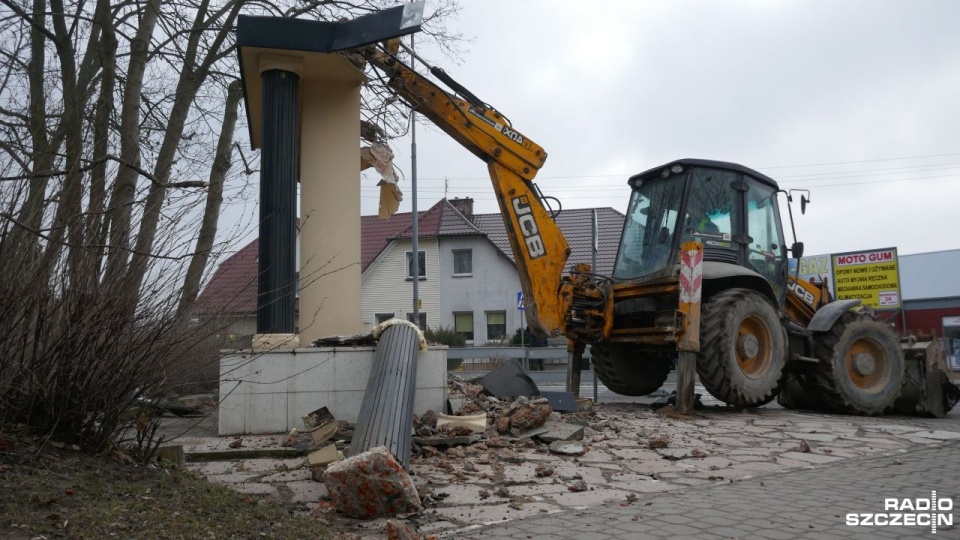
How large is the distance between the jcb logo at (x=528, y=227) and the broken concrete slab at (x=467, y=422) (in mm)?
3234

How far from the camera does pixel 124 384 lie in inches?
161

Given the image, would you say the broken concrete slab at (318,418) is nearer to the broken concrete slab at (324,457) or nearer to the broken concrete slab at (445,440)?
the broken concrete slab at (445,440)

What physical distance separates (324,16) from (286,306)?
811 cm

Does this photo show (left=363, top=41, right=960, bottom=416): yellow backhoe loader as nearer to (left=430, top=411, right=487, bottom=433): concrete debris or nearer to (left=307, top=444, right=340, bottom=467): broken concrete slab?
(left=430, top=411, right=487, bottom=433): concrete debris

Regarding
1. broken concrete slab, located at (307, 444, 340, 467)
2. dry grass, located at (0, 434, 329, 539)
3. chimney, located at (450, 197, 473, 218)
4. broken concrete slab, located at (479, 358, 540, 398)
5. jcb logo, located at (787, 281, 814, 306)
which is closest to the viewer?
dry grass, located at (0, 434, 329, 539)

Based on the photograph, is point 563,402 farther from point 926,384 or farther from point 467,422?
point 926,384

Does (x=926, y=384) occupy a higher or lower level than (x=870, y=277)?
lower

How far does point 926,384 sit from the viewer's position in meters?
11.0

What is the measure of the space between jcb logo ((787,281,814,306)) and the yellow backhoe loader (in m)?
0.63

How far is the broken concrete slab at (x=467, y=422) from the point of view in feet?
22.7

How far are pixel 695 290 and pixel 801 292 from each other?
369 centimetres

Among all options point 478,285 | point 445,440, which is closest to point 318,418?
point 445,440

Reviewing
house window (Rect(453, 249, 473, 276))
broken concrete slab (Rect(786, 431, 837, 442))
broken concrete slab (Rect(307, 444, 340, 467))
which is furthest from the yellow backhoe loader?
house window (Rect(453, 249, 473, 276))

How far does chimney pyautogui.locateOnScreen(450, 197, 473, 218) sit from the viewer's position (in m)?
39.2
